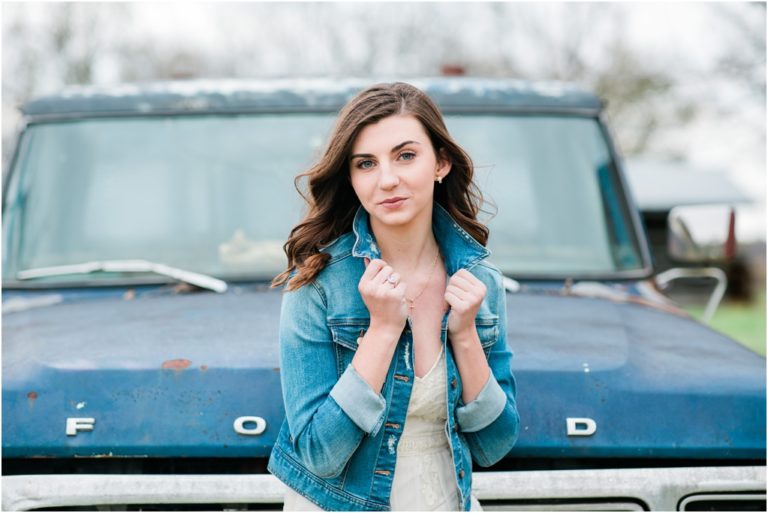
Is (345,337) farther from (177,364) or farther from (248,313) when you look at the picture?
(248,313)

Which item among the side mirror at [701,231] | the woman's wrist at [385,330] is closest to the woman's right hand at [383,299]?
the woman's wrist at [385,330]

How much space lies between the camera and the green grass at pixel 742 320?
34.6ft

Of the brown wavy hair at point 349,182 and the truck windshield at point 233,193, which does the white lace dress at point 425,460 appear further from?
the truck windshield at point 233,193

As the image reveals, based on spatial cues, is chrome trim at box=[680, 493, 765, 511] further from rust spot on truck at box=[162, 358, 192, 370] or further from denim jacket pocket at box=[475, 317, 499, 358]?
rust spot on truck at box=[162, 358, 192, 370]

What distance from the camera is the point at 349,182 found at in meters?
2.21

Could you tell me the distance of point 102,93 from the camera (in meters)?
3.94

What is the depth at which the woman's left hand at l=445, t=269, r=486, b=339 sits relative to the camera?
6.59 feet

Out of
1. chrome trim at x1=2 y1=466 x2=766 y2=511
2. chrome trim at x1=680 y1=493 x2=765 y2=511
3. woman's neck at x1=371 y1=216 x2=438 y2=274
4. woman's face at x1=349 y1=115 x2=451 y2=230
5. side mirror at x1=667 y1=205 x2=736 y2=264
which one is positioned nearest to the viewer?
woman's face at x1=349 y1=115 x2=451 y2=230

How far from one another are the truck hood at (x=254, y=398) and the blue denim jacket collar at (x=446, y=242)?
0.45 m

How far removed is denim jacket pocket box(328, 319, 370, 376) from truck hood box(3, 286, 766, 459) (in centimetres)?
41

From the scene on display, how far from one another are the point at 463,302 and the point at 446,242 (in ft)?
0.85

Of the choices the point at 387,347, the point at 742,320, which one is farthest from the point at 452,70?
the point at 742,320

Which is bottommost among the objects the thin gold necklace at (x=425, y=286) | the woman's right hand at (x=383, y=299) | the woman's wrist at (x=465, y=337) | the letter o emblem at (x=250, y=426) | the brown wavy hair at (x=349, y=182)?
the letter o emblem at (x=250, y=426)

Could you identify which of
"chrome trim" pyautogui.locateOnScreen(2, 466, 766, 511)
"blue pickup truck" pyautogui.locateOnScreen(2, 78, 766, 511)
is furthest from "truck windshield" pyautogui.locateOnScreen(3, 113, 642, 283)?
"chrome trim" pyautogui.locateOnScreen(2, 466, 766, 511)
